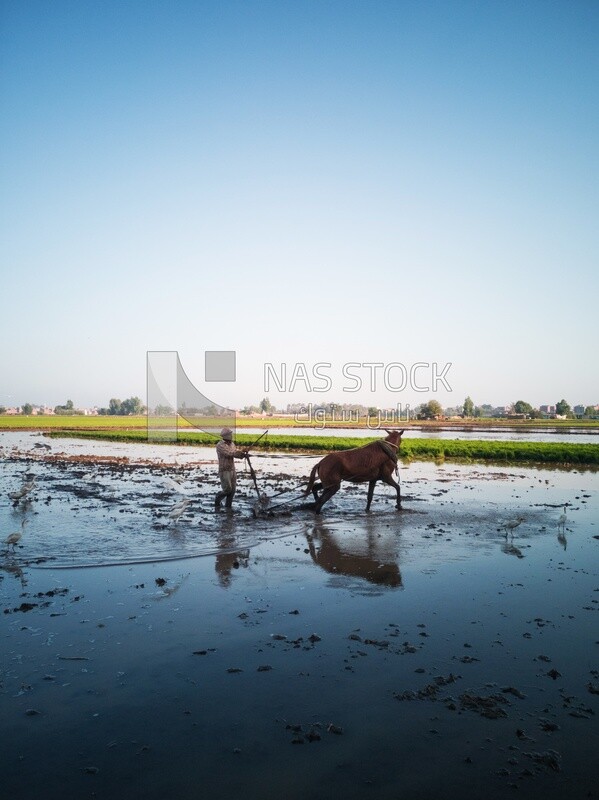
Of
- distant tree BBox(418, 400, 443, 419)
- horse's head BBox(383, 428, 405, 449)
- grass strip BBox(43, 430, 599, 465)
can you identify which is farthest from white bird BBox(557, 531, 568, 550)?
distant tree BBox(418, 400, 443, 419)

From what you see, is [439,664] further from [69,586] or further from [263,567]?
[69,586]

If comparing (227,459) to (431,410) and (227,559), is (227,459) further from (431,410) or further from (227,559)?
(431,410)

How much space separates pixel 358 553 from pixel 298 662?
4767 millimetres

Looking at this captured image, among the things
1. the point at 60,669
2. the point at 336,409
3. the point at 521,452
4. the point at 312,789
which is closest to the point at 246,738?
the point at 312,789

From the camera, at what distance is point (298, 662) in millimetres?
5738

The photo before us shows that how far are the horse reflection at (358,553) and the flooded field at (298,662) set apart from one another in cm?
6

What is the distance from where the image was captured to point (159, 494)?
17.3 m

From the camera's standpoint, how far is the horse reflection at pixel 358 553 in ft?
29.6

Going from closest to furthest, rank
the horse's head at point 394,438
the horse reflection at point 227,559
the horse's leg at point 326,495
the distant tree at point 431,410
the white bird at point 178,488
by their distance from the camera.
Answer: the horse reflection at point 227,559 → the horse's leg at point 326,495 → the horse's head at point 394,438 → the white bird at point 178,488 → the distant tree at point 431,410

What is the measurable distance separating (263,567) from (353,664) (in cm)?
390

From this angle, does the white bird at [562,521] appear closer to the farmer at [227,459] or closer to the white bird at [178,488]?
the farmer at [227,459]

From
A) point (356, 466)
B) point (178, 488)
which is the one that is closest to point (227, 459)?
point (356, 466)

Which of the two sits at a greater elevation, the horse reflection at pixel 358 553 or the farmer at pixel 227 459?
the farmer at pixel 227 459

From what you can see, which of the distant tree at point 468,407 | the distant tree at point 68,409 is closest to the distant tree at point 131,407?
the distant tree at point 68,409
